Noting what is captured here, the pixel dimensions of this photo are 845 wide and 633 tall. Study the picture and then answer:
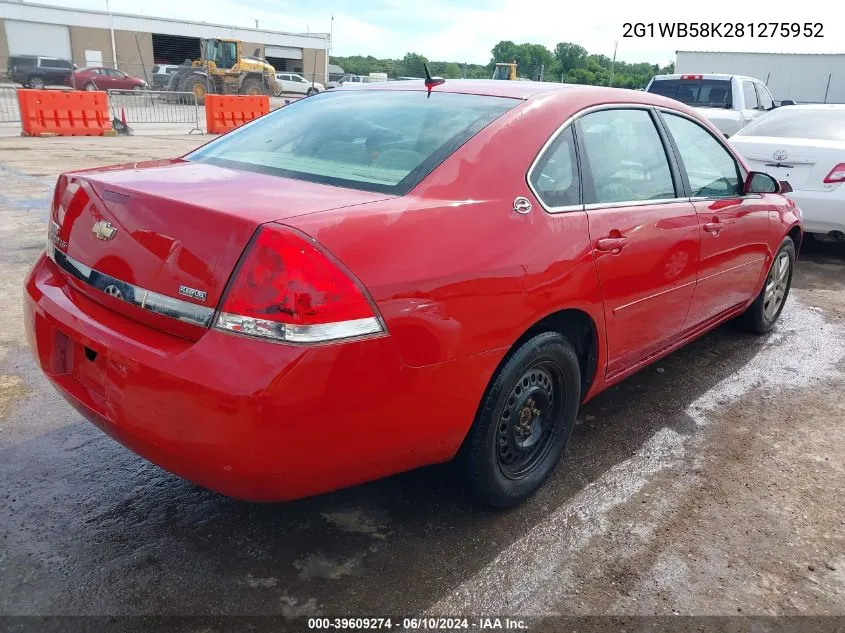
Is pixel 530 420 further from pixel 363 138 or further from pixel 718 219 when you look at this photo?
pixel 718 219

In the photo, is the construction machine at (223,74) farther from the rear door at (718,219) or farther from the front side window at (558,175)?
the front side window at (558,175)

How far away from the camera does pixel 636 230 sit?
9.57 ft

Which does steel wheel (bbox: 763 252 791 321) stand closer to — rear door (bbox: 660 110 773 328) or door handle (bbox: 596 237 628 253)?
rear door (bbox: 660 110 773 328)

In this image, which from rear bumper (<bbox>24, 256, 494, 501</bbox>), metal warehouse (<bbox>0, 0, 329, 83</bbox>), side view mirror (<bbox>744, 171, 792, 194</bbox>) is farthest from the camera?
metal warehouse (<bbox>0, 0, 329, 83</bbox>)

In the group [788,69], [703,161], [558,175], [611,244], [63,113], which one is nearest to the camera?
[558,175]

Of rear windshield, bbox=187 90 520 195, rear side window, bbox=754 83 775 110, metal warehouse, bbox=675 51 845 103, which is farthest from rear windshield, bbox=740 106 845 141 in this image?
metal warehouse, bbox=675 51 845 103

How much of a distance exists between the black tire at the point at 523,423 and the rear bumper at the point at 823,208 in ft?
15.2

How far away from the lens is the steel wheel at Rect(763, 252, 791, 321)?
4.64 meters

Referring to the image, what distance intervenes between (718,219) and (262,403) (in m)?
2.71

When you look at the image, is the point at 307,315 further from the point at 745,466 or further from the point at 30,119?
the point at 30,119

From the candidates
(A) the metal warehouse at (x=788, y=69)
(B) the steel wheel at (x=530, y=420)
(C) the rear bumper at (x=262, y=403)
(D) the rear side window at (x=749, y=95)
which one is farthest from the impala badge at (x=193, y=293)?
(A) the metal warehouse at (x=788, y=69)

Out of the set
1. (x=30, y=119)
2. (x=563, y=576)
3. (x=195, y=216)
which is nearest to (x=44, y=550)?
(x=195, y=216)

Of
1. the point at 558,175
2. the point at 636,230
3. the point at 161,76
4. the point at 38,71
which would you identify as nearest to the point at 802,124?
the point at 636,230

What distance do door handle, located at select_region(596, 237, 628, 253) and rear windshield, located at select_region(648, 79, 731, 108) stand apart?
31.0ft
